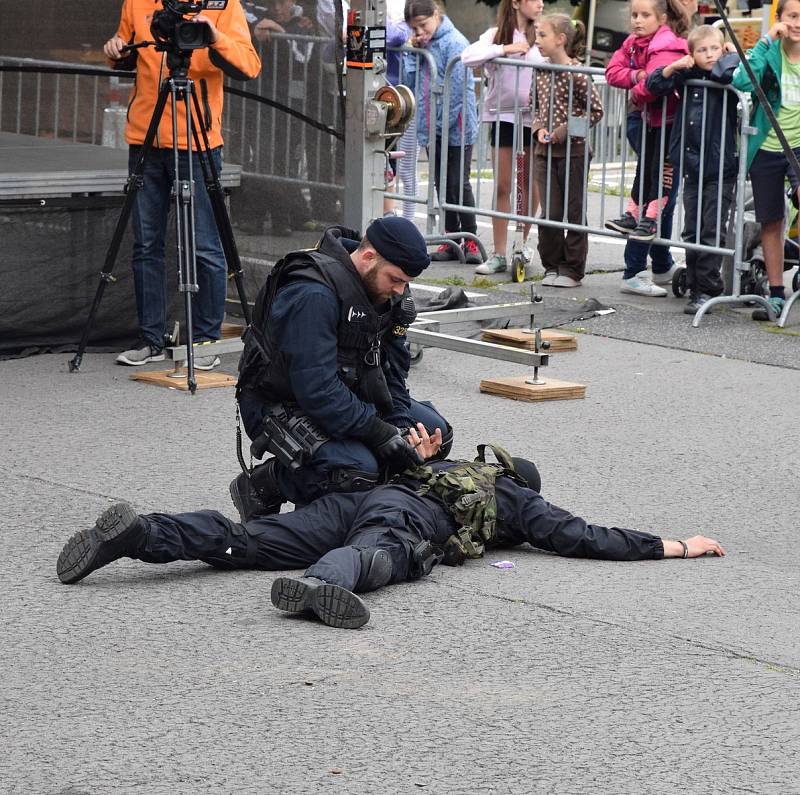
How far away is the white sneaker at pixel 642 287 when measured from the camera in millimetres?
10828

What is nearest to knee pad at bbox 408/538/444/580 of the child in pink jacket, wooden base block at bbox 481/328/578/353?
wooden base block at bbox 481/328/578/353

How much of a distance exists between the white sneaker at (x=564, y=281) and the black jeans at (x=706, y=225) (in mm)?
1023

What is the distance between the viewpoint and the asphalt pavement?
3.55 metres

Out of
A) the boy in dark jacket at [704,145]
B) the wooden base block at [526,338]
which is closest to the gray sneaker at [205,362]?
the wooden base block at [526,338]

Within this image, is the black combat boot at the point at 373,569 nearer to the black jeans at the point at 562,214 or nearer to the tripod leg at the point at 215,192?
the tripod leg at the point at 215,192

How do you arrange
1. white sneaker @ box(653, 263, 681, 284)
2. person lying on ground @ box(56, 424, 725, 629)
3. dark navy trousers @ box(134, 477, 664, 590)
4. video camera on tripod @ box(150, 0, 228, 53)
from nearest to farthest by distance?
1. person lying on ground @ box(56, 424, 725, 629)
2. dark navy trousers @ box(134, 477, 664, 590)
3. video camera on tripod @ box(150, 0, 228, 53)
4. white sneaker @ box(653, 263, 681, 284)

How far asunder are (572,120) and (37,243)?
4092 mm

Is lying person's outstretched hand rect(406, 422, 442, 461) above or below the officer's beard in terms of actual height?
below

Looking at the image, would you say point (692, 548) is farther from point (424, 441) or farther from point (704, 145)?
point (704, 145)

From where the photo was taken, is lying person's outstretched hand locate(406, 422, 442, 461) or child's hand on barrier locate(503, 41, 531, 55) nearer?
lying person's outstretched hand locate(406, 422, 442, 461)

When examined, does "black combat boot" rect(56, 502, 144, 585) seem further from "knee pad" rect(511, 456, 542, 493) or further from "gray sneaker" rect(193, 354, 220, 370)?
"gray sneaker" rect(193, 354, 220, 370)

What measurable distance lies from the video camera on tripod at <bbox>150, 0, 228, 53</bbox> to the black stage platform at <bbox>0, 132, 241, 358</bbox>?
1.32m

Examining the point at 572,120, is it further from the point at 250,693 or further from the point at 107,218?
the point at 250,693

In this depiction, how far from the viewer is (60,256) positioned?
8609 millimetres
